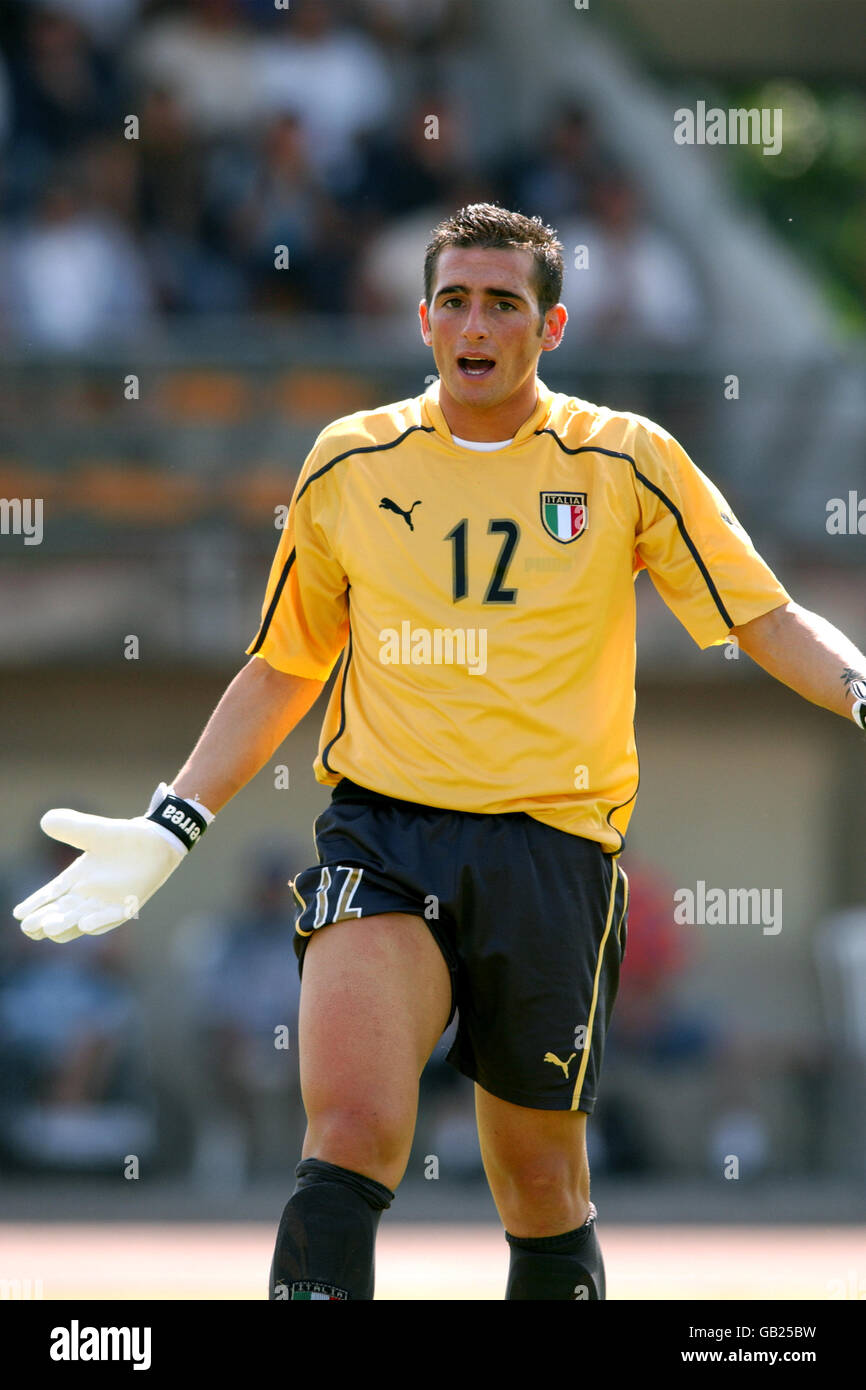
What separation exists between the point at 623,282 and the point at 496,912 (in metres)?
8.09

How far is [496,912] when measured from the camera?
400 cm

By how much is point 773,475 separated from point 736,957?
298 cm

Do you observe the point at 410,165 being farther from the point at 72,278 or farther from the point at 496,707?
the point at 496,707

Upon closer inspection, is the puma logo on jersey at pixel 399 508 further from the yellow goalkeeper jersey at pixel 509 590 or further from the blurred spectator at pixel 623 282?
the blurred spectator at pixel 623 282

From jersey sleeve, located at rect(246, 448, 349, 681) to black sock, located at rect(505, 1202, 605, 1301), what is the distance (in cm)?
132

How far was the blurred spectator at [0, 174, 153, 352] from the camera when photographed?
424 inches

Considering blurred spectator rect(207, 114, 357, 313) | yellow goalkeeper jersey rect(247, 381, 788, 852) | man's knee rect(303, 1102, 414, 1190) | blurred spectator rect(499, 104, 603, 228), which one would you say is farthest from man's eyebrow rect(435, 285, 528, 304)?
blurred spectator rect(499, 104, 603, 228)

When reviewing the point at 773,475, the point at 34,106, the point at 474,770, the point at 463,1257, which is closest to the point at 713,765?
the point at 773,475

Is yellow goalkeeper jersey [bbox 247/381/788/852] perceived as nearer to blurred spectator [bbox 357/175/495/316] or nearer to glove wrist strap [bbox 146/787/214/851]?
glove wrist strap [bbox 146/787/214/851]

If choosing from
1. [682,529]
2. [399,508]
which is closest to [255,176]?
[399,508]

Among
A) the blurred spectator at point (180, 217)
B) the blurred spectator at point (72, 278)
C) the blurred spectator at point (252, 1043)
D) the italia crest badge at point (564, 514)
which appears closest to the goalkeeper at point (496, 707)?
the italia crest badge at point (564, 514)

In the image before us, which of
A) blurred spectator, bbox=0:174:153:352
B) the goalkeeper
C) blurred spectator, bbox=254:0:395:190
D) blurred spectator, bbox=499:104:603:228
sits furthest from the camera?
blurred spectator, bbox=254:0:395:190

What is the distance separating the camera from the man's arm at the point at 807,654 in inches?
157

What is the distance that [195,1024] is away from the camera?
10500 millimetres
